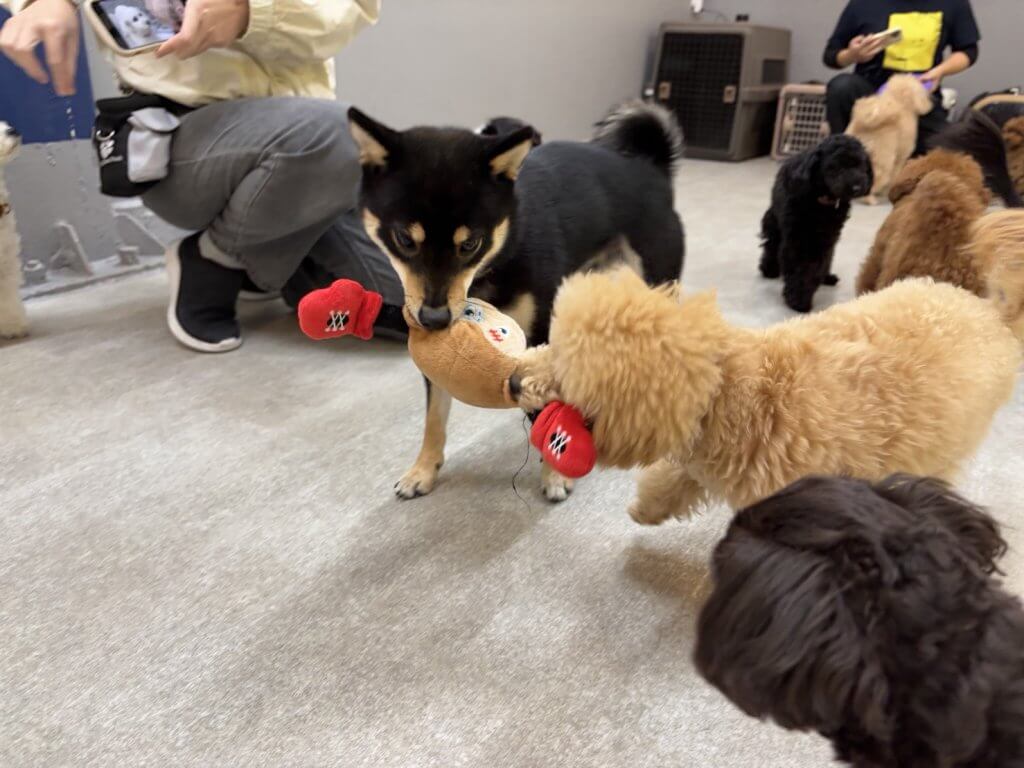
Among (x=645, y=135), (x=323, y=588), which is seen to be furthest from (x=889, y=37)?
(x=323, y=588)

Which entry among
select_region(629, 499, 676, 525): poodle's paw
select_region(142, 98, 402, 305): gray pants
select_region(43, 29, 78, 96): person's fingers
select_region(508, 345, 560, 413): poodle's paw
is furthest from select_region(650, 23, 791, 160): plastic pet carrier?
select_region(508, 345, 560, 413): poodle's paw

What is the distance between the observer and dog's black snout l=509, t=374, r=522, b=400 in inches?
34.8

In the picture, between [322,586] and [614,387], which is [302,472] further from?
[614,387]

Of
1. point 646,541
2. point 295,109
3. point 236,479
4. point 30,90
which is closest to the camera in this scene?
point 646,541

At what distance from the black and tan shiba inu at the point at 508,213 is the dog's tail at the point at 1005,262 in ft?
2.28

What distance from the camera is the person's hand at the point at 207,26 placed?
1601 mm

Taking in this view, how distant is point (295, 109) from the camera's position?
1819mm

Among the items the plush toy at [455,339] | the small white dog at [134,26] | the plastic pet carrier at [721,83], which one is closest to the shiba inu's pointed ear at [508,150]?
the plush toy at [455,339]

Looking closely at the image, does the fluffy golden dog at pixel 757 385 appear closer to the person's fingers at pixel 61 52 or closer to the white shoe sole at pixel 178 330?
the white shoe sole at pixel 178 330

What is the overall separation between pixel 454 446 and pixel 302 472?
13.1 inches

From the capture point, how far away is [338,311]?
1042 millimetres

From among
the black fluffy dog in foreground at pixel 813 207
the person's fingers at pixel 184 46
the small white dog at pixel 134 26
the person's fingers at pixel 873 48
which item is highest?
the person's fingers at pixel 873 48

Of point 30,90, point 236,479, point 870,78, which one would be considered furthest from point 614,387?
point 870,78

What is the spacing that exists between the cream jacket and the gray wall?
122cm
